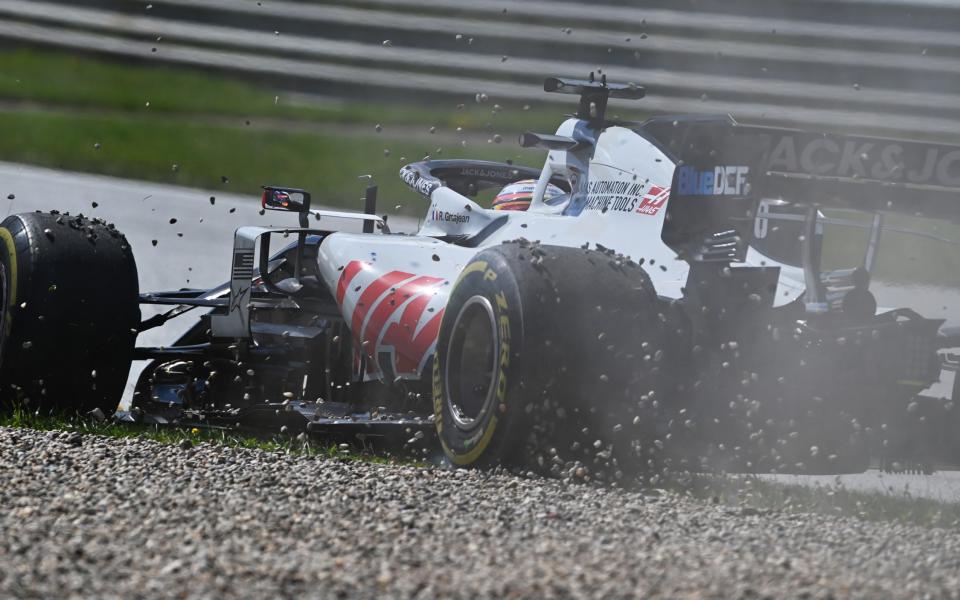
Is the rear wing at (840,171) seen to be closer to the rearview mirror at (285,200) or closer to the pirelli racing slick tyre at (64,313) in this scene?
the rearview mirror at (285,200)

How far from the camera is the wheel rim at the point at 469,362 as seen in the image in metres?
5.02

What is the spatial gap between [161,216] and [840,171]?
914 centimetres

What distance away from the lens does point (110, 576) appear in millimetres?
3260

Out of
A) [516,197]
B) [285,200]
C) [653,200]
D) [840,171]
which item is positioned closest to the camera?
[840,171]

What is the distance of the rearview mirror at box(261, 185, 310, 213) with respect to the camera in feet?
24.0

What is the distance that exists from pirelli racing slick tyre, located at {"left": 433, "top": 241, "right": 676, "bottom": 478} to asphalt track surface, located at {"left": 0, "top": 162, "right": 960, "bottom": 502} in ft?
16.5

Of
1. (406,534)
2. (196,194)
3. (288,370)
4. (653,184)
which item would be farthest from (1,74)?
(406,534)

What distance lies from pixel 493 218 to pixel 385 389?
110 centimetres

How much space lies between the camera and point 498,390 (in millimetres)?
4730

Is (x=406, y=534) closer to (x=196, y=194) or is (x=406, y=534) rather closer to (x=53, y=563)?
(x=53, y=563)

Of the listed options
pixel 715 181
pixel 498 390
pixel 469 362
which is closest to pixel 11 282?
pixel 469 362

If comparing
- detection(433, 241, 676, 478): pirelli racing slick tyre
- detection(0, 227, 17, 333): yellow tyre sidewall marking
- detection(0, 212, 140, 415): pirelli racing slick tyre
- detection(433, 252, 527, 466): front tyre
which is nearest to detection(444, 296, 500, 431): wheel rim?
detection(433, 252, 527, 466): front tyre

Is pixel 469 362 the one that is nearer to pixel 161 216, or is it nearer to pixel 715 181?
pixel 715 181

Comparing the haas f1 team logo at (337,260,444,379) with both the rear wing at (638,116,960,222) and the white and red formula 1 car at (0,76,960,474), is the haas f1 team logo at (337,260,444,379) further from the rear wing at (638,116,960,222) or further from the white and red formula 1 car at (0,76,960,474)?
the rear wing at (638,116,960,222)
